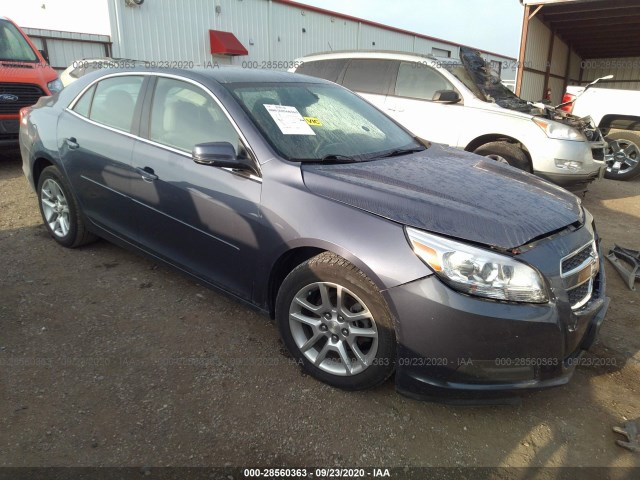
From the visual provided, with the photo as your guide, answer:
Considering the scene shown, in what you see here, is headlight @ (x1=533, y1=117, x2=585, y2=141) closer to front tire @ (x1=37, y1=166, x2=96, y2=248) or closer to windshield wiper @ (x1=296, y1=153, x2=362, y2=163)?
windshield wiper @ (x1=296, y1=153, x2=362, y2=163)

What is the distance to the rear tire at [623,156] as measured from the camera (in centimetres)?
794

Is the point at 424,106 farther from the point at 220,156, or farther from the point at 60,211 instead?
the point at 60,211

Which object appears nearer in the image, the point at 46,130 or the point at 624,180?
the point at 46,130

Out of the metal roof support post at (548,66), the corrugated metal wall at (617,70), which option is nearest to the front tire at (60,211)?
the metal roof support post at (548,66)

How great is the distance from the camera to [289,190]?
2486 millimetres

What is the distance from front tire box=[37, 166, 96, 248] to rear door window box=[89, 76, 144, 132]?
675mm

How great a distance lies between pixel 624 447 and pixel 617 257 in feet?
9.00

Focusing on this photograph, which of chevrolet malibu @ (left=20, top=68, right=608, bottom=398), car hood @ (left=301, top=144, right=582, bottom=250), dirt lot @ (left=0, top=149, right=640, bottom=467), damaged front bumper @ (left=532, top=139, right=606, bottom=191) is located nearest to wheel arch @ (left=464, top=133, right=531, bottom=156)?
damaged front bumper @ (left=532, top=139, right=606, bottom=191)

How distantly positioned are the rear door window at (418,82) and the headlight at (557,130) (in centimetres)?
121

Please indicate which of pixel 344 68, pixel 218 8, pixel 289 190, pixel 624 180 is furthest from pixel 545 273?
pixel 218 8

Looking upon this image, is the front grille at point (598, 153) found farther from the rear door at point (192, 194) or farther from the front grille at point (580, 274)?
the rear door at point (192, 194)

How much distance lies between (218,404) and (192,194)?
1.21 metres

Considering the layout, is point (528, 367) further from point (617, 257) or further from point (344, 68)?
point (344, 68)

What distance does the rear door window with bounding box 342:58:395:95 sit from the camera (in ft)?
22.0
